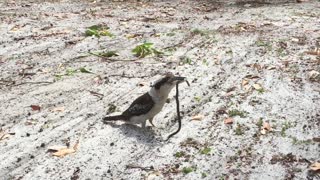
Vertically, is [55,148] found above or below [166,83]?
below

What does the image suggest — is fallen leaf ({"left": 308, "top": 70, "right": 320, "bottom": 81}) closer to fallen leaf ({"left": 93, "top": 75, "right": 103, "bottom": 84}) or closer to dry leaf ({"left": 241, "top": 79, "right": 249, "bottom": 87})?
dry leaf ({"left": 241, "top": 79, "right": 249, "bottom": 87})

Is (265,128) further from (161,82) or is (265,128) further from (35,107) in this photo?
(35,107)


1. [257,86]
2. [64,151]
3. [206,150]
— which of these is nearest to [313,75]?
[257,86]

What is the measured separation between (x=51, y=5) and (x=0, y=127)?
597 centimetres

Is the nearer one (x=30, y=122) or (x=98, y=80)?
(x=30, y=122)

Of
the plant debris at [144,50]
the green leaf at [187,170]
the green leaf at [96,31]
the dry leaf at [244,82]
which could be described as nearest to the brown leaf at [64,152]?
the green leaf at [187,170]

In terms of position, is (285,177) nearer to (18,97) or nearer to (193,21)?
(18,97)

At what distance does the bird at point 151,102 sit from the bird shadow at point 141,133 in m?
0.09

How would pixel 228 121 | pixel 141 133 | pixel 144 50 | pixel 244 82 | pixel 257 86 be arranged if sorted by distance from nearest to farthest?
pixel 141 133 → pixel 228 121 → pixel 257 86 → pixel 244 82 → pixel 144 50

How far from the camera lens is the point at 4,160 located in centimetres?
439

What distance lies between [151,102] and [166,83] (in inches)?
11.0

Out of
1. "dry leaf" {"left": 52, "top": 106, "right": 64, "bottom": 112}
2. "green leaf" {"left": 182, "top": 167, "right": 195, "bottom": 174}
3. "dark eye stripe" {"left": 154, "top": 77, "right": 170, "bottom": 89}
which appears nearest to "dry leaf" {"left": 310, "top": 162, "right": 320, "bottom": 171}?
"green leaf" {"left": 182, "top": 167, "right": 195, "bottom": 174}

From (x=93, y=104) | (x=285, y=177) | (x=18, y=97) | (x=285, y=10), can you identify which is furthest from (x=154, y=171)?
(x=285, y=10)

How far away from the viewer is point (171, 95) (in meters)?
5.69
